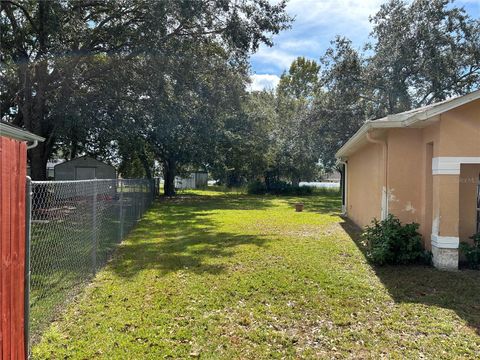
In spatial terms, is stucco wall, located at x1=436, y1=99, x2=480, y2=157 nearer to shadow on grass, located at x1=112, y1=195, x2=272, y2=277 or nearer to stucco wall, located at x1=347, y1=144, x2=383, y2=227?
stucco wall, located at x1=347, y1=144, x2=383, y2=227

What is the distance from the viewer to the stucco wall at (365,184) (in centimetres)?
914

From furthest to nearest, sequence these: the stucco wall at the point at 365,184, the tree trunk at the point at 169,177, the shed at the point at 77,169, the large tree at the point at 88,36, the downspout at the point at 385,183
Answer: the tree trunk at the point at 169,177
the shed at the point at 77,169
the large tree at the point at 88,36
the stucco wall at the point at 365,184
the downspout at the point at 385,183

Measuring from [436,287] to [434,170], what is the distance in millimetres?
2077

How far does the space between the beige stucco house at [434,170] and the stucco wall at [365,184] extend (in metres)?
0.05

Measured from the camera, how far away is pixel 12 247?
2564 millimetres

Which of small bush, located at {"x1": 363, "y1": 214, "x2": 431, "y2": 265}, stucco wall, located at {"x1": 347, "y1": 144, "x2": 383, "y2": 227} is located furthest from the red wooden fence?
stucco wall, located at {"x1": 347, "y1": 144, "x2": 383, "y2": 227}

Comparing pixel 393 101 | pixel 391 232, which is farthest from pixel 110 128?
pixel 393 101

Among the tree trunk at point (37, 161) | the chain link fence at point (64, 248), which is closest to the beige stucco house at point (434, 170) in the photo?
the chain link fence at point (64, 248)

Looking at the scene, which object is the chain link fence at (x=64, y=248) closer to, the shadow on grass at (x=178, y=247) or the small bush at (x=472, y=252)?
the shadow on grass at (x=178, y=247)

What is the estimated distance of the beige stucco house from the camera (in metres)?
6.42

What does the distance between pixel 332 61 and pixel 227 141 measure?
8.98 m

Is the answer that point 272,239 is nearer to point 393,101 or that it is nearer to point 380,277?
point 380,277

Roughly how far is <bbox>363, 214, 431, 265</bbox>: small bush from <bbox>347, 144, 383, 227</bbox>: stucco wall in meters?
1.66

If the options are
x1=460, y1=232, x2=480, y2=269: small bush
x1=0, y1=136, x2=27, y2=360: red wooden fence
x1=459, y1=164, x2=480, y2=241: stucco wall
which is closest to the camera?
x1=0, y1=136, x2=27, y2=360: red wooden fence
